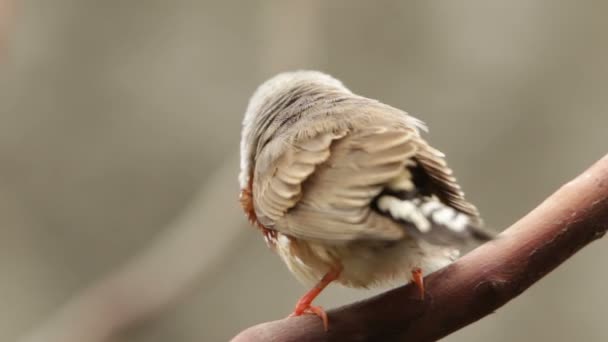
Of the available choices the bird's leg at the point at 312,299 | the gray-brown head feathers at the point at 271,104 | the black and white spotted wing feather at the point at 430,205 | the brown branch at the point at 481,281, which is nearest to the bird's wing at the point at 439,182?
the black and white spotted wing feather at the point at 430,205

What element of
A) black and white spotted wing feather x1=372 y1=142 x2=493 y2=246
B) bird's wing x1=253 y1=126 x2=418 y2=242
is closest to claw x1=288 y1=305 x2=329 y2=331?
bird's wing x1=253 y1=126 x2=418 y2=242

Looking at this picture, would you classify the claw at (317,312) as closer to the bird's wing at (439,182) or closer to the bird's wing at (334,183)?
the bird's wing at (334,183)

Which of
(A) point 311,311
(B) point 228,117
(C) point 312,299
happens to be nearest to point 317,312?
(A) point 311,311

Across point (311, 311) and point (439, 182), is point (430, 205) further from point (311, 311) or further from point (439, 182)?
point (311, 311)

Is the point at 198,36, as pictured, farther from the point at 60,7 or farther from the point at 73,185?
the point at 73,185

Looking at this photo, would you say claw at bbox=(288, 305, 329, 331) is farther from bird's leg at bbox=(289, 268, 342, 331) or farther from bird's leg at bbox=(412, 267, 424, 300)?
bird's leg at bbox=(412, 267, 424, 300)

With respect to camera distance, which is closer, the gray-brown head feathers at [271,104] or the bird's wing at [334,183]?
the bird's wing at [334,183]

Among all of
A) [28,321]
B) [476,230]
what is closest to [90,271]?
[28,321]
